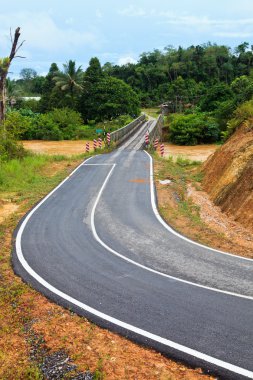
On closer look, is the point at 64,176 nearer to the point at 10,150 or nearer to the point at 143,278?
the point at 10,150

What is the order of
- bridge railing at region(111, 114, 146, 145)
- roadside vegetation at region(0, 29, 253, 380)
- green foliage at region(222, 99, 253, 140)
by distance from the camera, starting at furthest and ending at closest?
1. bridge railing at region(111, 114, 146, 145)
2. green foliage at region(222, 99, 253, 140)
3. roadside vegetation at region(0, 29, 253, 380)

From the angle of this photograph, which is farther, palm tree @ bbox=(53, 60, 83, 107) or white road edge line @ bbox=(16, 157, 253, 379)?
palm tree @ bbox=(53, 60, 83, 107)

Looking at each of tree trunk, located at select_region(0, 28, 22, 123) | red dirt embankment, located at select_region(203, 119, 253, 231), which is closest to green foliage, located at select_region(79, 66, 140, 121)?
tree trunk, located at select_region(0, 28, 22, 123)

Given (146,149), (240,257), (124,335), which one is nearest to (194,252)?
(240,257)

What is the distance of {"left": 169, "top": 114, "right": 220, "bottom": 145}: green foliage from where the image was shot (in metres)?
51.4

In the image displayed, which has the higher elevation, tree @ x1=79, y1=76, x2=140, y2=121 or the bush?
tree @ x1=79, y1=76, x2=140, y2=121

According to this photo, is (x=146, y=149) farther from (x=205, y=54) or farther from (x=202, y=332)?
(x=205, y=54)

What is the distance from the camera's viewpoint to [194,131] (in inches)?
2018

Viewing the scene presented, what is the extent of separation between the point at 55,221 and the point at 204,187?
1048 cm

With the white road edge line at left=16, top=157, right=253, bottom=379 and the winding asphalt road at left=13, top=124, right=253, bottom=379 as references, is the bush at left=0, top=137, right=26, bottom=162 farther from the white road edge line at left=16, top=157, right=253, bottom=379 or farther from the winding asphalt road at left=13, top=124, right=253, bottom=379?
the white road edge line at left=16, top=157, right=253, bottom=379

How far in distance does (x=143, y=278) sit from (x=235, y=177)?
11.0 metres

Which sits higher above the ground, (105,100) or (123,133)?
(105,100)

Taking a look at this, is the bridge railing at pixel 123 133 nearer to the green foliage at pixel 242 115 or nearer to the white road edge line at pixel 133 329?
the green foliage at pixel 242 115

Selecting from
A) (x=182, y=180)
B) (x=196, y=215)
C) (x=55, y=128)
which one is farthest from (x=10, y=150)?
(x=55, y=128)
